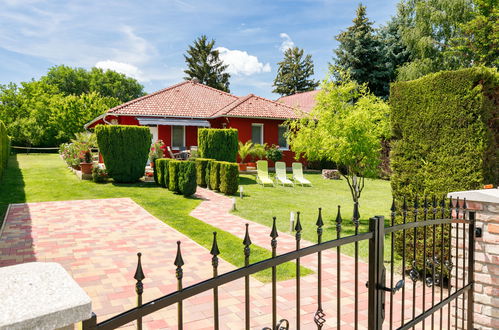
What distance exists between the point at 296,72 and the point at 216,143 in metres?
36.3

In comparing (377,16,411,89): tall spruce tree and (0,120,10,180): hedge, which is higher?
(377,16,411,89): tall spruce tree

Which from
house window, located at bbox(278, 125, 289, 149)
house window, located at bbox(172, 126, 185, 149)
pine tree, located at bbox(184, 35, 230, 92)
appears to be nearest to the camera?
house window, located at bbox(172, 126, 185, 149)

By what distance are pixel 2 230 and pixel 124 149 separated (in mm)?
8627

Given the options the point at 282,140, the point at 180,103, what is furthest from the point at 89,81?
the point at 282,140

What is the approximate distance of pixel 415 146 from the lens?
6043mm

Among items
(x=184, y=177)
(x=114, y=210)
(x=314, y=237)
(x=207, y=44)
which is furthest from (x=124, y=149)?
(x=207, y=44)

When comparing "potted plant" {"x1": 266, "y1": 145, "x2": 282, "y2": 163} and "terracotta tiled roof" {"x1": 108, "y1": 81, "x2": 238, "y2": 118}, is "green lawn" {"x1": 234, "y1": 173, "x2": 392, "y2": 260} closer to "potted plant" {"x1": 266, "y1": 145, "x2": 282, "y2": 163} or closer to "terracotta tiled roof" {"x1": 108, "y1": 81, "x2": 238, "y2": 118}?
"potted plant" {"x1": 266, "y1": 145, "x2": 282, "y2": 163}

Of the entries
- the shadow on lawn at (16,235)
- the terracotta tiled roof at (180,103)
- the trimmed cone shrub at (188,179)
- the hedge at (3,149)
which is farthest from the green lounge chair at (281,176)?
the hedge at (3,149)

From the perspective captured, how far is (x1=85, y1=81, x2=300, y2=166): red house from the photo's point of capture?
23031 millimetres

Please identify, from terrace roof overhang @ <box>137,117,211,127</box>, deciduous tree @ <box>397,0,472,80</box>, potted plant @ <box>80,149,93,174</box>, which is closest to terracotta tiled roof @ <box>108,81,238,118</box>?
terrace roof overhang @ <box>137,117,211,127</box>

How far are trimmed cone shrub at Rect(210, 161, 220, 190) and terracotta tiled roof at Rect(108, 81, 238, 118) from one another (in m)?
9.12

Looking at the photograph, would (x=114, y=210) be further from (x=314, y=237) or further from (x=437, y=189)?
(x=437, y=189)

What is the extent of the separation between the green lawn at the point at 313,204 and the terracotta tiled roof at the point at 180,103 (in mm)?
8107

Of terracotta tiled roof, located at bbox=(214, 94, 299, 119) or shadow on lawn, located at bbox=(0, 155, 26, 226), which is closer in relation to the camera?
shadow on lawn, located at bbox=(0, 155, 26, 226)
